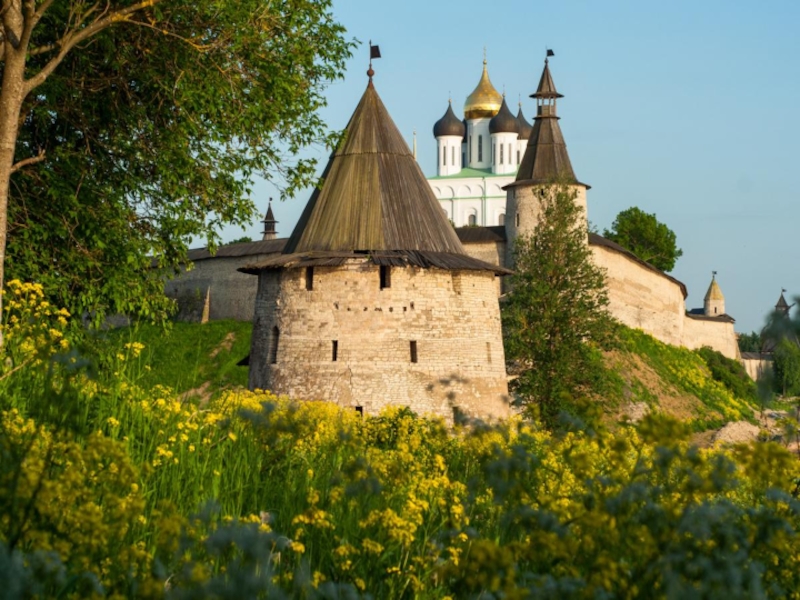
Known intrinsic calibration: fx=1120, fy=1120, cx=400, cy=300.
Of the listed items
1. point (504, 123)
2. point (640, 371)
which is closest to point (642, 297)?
point (640, 371)

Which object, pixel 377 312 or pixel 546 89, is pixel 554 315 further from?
pixel 546 89

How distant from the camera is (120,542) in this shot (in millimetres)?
4254

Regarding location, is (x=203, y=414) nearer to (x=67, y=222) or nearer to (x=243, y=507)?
(x=243, y=507)

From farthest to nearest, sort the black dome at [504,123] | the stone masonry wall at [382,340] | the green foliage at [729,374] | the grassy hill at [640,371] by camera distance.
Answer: the black dome at [504,123], the green foliage at [729,374], the grassy hill at [640,371], the stone masonry wall at [382,340]

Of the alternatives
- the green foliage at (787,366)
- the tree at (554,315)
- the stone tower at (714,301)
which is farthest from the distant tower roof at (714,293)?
the green foliage at (787,366)

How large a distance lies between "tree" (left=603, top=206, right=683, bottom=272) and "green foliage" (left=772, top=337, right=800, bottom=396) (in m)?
63.1

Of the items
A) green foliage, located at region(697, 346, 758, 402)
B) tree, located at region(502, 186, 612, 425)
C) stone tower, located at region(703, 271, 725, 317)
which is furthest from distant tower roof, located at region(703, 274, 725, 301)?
tree, located at region(502, 186, 612, 425)

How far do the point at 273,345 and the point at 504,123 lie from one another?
65.6 metres

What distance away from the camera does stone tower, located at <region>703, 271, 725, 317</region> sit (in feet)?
280

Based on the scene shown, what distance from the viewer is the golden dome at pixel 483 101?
86688 mm

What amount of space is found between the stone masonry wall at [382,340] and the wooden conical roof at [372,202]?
86cm

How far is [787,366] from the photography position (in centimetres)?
442

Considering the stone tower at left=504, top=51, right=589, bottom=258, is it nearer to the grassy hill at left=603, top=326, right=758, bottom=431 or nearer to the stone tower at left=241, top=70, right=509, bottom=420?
the grassy hill at left=603, top=326, right=758, bottom=431

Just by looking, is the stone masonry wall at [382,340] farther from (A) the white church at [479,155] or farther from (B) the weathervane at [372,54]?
(A) the white church at [479,155]
